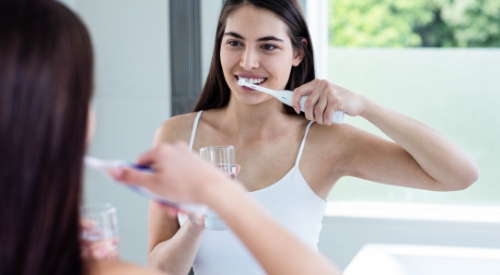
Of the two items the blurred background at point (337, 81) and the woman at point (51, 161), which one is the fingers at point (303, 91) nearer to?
the woman at point (51, 161)

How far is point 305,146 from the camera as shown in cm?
177

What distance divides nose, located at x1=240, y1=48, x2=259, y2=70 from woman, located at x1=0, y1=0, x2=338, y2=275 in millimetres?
898

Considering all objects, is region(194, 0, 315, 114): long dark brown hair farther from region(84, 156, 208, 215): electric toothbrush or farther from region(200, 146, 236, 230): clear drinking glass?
region(84, 156, 208, 215): electric toothbrush

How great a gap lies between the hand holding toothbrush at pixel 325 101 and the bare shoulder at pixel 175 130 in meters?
0.38

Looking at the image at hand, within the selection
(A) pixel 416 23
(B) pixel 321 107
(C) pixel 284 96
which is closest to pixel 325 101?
(B) pixel 321 107

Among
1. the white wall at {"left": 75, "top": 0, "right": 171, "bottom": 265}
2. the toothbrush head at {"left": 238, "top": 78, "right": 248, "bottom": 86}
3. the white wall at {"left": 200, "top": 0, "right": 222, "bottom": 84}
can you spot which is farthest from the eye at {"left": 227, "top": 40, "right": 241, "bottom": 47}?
the white wall at {"left": 75, "top": 0, "right": 171, "bottom": 265}

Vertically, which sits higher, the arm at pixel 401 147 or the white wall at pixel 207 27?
the white wall at pixel 207 27

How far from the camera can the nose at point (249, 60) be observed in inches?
64.9

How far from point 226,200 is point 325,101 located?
85cm

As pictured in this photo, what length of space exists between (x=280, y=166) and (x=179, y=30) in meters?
1.31

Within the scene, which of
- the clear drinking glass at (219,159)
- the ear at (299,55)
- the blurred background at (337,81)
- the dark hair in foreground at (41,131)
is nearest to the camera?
the dark hair in foreground at (41,131)

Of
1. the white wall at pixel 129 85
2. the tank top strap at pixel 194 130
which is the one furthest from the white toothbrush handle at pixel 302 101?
the white wall at pixel 129 85

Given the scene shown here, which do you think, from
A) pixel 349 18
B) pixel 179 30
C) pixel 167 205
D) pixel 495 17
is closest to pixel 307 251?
pixel 167 205

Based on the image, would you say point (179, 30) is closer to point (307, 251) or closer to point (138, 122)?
point (138, 122)
